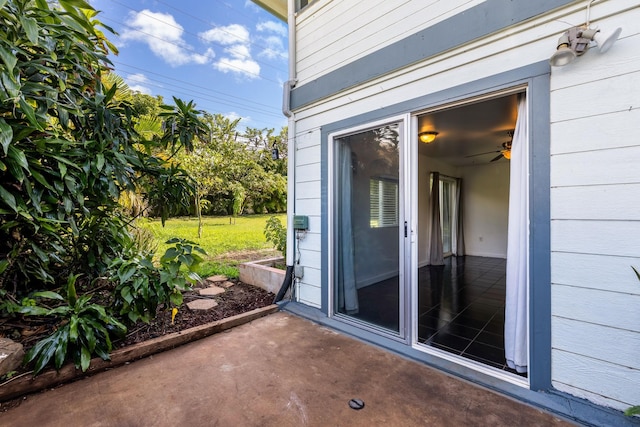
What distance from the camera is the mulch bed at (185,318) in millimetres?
2123

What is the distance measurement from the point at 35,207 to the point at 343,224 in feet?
7.94

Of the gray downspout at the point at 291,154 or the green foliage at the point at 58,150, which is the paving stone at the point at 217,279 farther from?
the green foliage at the point at 58,150

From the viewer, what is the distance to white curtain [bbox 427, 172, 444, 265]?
5738 millimetres

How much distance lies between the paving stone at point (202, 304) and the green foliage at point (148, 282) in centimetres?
66

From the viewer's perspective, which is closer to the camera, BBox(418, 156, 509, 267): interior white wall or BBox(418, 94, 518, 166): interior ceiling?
BBox(418, 94, 518, 166): interior ceiling

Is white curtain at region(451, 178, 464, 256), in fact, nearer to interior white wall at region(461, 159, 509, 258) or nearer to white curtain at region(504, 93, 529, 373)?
interior white wall at region(461, 159, 509, 258)

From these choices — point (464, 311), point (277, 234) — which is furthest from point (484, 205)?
point (277, 234)

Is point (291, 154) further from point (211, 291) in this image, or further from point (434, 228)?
point (434, 228)

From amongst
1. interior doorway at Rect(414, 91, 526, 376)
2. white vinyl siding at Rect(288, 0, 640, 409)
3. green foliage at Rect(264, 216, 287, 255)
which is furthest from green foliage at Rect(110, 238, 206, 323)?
white vinyl siding at Rect(288, 0, 640, 409)

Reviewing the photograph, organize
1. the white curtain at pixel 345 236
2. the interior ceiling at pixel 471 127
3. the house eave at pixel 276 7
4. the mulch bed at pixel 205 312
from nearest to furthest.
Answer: the mulch bed at pixel 205 312
the white curtain at pixel 345 236
the interior ceiling at pixel 471 127
the house eave at pixel 276 7

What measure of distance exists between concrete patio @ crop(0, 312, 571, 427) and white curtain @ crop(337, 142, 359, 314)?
2.01ft

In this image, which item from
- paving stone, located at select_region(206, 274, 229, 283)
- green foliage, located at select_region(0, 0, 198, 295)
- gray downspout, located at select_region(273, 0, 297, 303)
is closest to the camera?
green foliage, located at select_region(0, 0, 198, 295)

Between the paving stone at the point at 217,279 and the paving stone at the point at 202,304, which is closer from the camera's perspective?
the paving stone at the point at 202,304

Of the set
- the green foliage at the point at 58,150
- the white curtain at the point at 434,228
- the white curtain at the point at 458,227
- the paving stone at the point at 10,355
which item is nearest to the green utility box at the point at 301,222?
the green foliage at the point at 58,150
